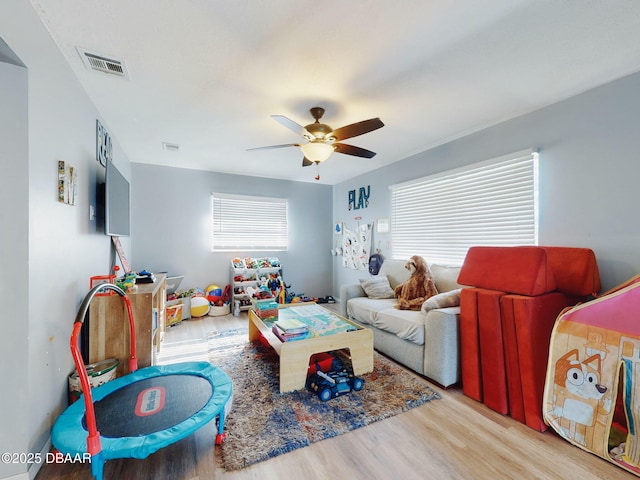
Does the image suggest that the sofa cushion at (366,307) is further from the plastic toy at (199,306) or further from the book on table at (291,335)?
the plastic toy at (199,306)

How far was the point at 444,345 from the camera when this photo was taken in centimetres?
216

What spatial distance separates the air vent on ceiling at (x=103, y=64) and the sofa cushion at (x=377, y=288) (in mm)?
3138

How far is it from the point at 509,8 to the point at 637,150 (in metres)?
1.46

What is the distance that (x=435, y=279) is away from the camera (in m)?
3.06

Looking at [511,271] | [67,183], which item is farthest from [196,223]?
[511,271]

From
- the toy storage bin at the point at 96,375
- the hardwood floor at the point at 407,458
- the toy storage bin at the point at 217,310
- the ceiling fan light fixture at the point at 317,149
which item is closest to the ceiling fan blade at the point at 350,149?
the ceiling fan light fixture at the point at 317,149

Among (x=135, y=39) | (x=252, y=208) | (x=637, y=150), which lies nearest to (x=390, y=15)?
(x=135, y=39)

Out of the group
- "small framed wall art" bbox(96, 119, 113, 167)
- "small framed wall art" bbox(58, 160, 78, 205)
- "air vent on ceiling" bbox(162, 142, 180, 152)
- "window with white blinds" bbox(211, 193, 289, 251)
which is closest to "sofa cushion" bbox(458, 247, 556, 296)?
"small framed wall art" bbox(58, 160, 78, 205)

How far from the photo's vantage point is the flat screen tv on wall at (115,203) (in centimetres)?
227

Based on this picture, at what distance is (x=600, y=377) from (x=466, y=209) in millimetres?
1851

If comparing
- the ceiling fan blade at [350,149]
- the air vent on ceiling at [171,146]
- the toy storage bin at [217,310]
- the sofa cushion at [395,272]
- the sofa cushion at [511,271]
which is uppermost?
the air vent on ceiling at [171,146]

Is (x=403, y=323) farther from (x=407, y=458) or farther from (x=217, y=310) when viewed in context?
(x=217, y=310)

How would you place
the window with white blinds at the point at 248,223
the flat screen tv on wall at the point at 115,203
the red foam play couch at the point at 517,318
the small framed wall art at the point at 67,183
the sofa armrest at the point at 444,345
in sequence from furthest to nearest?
the window with white blinds at the point at 248,223 → the flat screen tv on wall at the point at 115,203 → the sofa armrest at the point at 444,345 → the red foam play couch at the point at 517,318 → the small framed wall art at the point at 67,183

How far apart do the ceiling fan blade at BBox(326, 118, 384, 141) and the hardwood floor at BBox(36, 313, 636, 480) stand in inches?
85.9
